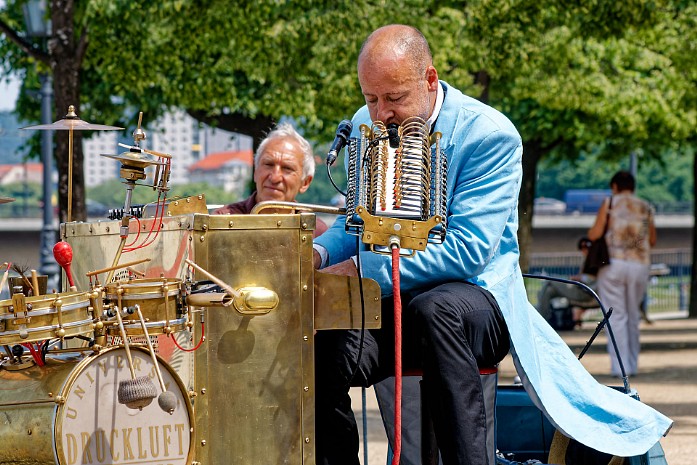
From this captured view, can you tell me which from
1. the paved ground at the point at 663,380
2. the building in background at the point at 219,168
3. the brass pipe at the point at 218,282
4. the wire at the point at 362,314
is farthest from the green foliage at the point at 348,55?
the building in background at the point at 219,168

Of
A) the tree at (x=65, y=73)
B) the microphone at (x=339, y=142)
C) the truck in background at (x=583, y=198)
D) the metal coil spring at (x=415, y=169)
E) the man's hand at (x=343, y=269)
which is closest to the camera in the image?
the metal coil spring at (x=415, y=169)

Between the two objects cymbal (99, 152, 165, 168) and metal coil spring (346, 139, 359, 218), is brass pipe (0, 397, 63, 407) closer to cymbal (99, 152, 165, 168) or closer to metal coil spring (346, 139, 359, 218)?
cymbal (99, 152, 165, 168)

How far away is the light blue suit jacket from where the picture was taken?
381cm

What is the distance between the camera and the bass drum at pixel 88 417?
3082mm

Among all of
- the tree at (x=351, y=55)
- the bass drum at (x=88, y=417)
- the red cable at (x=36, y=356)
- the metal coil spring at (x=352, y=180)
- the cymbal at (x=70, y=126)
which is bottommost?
the bass drum at (x=88, y=417)

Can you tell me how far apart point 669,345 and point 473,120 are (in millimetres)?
12027

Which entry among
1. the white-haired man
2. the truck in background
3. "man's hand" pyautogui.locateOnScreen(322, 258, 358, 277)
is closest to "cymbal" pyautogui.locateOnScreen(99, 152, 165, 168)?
"man's hand" pyautogui.locateOnScreen(322, 258, 358, 277)

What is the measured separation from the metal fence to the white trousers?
11.5m

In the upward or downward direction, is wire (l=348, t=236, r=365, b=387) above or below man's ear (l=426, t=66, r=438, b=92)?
below

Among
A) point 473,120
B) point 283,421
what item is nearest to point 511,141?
point 473,120

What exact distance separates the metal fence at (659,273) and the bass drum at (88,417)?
19.9 meters

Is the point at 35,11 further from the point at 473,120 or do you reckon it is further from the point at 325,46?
the point at 473,120

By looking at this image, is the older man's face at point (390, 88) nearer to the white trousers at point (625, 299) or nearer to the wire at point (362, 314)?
the wire at point (362, 314)

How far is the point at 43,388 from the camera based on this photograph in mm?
3129
